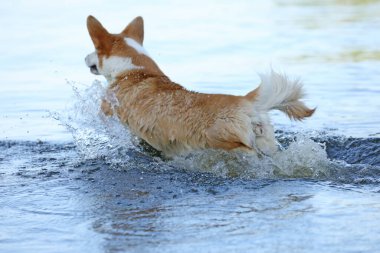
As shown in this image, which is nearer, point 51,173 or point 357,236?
point 357,236

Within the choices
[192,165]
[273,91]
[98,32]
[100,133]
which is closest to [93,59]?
[98,32]

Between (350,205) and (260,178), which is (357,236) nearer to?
(350,205)

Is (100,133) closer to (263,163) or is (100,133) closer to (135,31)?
(135,31)

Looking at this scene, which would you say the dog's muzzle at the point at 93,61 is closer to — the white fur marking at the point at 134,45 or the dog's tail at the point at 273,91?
the white fur marking at the point at 134,45

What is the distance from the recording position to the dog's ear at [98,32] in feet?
22.6

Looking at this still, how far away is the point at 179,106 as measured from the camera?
6.14 meters

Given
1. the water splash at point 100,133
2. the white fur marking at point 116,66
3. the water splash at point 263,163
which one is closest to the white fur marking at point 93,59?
the white fur marking at point 116,66

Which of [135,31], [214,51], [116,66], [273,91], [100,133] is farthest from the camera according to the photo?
[214,51]

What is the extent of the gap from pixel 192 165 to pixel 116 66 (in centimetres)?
123

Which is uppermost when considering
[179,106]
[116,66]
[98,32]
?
[98,32]

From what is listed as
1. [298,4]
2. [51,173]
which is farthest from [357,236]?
[298,4]

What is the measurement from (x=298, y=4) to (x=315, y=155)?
36.8ft

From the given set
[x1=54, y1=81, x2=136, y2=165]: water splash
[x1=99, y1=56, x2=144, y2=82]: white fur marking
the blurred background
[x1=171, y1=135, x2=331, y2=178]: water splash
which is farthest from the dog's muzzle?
[x1=171, y1=135, x2=331, y2=178]: water splash

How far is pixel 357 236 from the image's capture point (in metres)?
4.62
